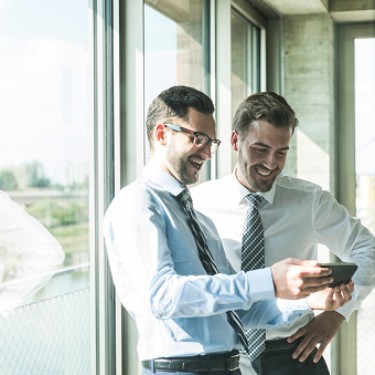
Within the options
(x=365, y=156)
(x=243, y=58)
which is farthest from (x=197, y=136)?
(x=365, y=156)

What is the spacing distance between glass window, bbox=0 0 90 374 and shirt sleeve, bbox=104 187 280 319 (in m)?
0.50

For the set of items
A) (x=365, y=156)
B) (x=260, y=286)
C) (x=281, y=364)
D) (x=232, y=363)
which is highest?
(x=365, y=156)

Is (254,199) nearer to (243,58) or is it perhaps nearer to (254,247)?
(254,247)

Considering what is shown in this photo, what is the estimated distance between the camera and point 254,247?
2438 mm

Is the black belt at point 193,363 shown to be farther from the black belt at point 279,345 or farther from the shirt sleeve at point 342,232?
the shirt sleeve at point 342,232

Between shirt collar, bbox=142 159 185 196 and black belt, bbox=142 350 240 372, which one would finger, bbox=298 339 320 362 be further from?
shirt collar, bbox=142 159 185 196

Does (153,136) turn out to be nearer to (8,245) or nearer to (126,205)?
(126,205)

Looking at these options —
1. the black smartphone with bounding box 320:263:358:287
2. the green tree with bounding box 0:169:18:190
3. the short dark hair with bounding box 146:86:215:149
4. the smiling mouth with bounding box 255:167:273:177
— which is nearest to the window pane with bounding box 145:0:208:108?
the smiling mouth with bounding box 255:167:273:177

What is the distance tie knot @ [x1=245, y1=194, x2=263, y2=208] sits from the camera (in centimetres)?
253

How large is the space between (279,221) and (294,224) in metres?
0.06

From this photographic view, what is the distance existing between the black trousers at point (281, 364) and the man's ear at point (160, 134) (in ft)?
2.87

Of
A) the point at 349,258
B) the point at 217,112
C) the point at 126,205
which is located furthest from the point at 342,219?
the point at 217,112

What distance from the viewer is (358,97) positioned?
5266 mm

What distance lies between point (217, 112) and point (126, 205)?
2.56 metres
